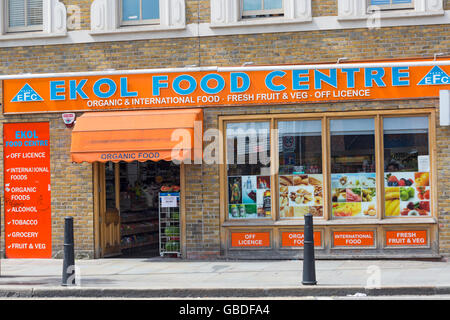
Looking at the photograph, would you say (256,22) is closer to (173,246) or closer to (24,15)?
(173,246)

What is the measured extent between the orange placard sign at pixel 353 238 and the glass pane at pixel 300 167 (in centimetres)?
56

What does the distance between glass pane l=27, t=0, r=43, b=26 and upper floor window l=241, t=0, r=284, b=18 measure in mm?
4200

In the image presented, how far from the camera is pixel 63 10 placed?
47.9 ft

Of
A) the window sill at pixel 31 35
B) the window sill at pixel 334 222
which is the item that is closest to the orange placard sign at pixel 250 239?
the window sill at pixel 334 222

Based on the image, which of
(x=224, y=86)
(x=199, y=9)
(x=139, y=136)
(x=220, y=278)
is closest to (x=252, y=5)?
(x=199, y=9)

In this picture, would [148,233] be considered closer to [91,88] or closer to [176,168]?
[176,168]

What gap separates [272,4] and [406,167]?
4045 millimetres

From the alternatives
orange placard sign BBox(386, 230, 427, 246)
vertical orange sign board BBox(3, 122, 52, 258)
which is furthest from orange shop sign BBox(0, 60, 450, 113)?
orange placard sign BBox(386, 230, 427, 246)

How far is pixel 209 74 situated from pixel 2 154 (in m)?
4.59

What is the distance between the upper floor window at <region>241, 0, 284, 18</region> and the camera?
14086 mm

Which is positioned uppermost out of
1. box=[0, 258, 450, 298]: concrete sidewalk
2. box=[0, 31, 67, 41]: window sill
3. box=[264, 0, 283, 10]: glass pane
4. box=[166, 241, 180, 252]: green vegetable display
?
box=[264, 0, 283, 10]: glass pane

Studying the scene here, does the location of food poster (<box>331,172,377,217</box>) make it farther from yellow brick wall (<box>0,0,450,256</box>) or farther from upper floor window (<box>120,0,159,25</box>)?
upper floor window (<box>120,0,159,25</box>)
